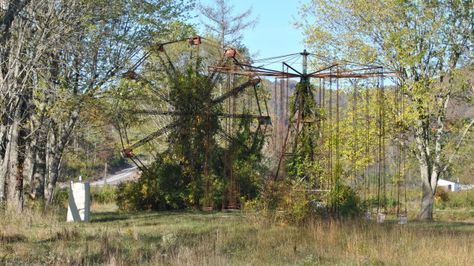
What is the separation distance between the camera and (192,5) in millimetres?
24141

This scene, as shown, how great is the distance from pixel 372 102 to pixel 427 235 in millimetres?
11277

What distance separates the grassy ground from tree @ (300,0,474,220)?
9895 millimetres

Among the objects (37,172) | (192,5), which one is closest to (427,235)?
(37,172)

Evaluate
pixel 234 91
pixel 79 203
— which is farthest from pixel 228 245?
pixel 234 91

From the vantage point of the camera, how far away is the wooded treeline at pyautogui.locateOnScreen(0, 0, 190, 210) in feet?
50.2

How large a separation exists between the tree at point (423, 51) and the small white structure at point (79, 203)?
11914 mm

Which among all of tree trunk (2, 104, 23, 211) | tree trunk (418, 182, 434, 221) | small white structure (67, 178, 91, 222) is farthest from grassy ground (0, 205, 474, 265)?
tree trunk (418, 182, 434, 221)

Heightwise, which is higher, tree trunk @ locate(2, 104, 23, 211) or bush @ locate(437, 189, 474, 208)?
tree trunk @ locate(2, 104, 23, 211)

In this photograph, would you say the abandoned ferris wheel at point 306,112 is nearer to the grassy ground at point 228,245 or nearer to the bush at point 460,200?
the grassy ground at point 228,245

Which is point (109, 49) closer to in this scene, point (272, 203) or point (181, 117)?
point (181, 117)

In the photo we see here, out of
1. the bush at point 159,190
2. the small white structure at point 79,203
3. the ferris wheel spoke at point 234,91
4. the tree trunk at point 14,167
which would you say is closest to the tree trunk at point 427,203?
the ferris wheel spoke at point 234,91

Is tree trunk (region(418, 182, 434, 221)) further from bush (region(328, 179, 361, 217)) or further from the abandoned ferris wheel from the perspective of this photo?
bush (region(328, 179, 361, 217))

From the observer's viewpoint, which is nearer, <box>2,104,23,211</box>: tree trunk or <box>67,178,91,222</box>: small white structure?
<box>67,178,91,222</box>: small white structure

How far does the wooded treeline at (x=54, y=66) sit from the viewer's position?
15.3 metres
